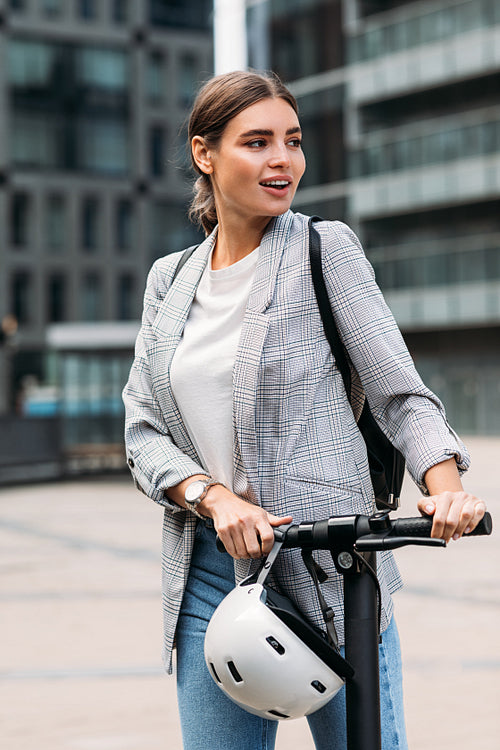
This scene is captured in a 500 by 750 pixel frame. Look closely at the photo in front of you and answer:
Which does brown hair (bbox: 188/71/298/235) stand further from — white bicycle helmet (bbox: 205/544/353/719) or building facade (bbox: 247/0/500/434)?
building facade (bbox: 247/0/500/434)

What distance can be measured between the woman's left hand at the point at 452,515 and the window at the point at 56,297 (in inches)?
1849

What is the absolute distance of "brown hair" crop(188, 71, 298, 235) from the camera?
2189 mm

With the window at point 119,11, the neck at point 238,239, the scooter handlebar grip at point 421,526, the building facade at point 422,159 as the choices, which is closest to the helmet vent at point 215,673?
the scooter handlebar grip at point 421,526

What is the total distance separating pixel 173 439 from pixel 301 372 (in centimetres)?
32

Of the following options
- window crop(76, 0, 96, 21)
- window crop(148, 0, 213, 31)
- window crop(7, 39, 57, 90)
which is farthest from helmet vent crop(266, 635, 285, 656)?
window crop(7, 39, 57, 90)

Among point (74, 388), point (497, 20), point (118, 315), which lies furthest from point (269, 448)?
point (118, 315)

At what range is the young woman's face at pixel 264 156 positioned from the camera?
218 cm

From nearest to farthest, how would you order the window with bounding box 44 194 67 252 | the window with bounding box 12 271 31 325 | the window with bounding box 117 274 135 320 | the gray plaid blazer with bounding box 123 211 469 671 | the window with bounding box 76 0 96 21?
the gray plaid blazer with bounding box 123 211 469 671 < the window with bounding box 76 0 96 21 < the window with bounding box 44 194 67 252 < the window with bounding box 12 271 31 325 < the window with bounding box 117 274 135 320

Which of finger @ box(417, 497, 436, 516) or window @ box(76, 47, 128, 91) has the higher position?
window @ box(76, 47, 128, 91)

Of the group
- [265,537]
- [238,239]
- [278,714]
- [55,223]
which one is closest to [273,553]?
[265,537]

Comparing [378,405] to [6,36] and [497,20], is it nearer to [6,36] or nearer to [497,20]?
[497,20]

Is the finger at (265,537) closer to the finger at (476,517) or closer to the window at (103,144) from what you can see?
the finger at (476,517)

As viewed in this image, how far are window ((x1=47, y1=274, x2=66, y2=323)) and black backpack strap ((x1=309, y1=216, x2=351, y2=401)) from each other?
1835 inches

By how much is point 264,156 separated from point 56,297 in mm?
46988
